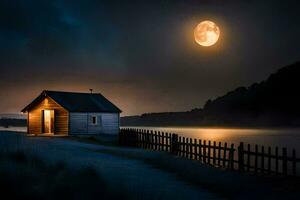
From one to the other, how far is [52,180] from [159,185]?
4098 mm

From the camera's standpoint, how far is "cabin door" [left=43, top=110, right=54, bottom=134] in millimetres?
50344

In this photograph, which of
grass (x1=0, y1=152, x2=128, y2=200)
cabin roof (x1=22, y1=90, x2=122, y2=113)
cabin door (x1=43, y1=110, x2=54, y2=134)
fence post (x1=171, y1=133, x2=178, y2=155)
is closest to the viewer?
grass (x1=0, y1=152, x2=128, y2=200)

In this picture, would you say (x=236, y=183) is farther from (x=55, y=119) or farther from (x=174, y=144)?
(x=55, y=119)

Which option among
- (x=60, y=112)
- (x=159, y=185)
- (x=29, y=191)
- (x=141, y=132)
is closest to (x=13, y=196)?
(x=29, y=191)

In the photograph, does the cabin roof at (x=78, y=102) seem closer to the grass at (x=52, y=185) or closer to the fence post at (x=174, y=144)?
the fence post at (x=174, y=144)

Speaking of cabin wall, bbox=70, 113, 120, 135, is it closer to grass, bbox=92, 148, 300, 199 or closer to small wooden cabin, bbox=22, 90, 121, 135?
small wooden cabin, bbox=22, 90, 121, 135

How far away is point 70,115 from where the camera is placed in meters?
47.7

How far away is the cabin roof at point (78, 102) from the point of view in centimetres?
4882

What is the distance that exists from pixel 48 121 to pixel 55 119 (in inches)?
133

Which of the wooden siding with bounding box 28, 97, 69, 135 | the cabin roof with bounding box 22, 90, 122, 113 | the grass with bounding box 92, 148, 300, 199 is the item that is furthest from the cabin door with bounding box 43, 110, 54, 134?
the grass with bounding box 92, 148, 300, 199

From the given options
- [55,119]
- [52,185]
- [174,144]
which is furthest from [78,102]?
[52,185]

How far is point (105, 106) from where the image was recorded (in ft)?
170

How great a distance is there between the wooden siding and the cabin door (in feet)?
2.45

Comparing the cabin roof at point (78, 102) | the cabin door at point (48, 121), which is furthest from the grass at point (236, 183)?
the cabin door at point (48, 121)
